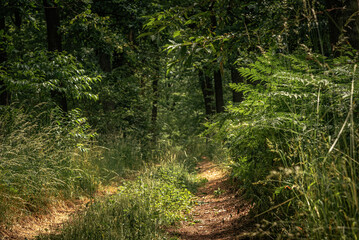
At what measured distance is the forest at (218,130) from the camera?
2.30 m

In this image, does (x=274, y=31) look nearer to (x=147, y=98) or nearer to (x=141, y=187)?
(x=141, y=187)

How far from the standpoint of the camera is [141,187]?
5438mm

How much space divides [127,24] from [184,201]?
8.90 metres

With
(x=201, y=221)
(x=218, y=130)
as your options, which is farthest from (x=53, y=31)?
(x=201, y=221)

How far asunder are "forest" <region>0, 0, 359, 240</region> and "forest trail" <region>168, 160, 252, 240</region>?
0.17ft

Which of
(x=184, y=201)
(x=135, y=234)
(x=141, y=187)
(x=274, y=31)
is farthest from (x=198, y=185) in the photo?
(x=274, y=31)

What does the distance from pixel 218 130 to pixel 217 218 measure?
1973 mm

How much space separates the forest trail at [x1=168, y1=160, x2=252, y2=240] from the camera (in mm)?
4137

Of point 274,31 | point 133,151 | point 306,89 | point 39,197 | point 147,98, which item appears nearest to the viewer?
point 306,89

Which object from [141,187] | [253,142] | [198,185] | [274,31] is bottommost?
[198,185]

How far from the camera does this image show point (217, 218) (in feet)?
16.8

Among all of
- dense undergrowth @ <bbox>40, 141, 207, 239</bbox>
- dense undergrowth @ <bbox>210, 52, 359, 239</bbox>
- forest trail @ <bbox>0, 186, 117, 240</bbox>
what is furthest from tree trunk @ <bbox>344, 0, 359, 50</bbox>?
forest trail @ <bbox>0, 186, 117, 240</bbox>

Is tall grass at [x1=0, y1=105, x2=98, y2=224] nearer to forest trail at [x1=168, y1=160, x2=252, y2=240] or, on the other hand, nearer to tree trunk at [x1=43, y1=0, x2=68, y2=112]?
tree trunk at [x1=43, y1=0, x2=68, y2=112]

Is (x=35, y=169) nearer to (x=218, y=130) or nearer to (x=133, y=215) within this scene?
(x=133, y=215)
